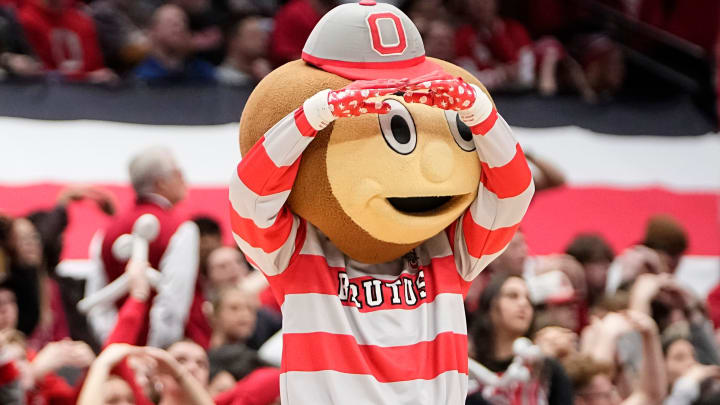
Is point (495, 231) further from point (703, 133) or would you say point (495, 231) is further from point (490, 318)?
point (703, 133)

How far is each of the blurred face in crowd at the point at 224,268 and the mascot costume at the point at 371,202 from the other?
2136mm

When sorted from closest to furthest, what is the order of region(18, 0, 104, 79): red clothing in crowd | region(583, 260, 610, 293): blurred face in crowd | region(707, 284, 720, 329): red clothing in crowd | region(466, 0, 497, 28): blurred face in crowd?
region(583, 260, 610, 293): blurred face in crowd < region(707, 284, 720, 329): red clothing in crowd < region(18, 0, 104, 79): red clothing in crowd < region(466, 0, 497, 28): blurred face in crowd

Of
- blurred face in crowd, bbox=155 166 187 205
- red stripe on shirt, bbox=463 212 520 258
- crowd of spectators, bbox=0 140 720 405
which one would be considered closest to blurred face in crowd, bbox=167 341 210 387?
crowd of spectators, bbox=0 140 720 405

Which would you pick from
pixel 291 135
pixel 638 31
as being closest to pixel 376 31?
pixel 291 135

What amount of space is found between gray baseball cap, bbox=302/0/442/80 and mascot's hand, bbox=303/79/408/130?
0.18 meters

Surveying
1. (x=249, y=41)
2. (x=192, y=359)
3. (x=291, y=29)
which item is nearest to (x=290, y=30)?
(x=291, y=29)

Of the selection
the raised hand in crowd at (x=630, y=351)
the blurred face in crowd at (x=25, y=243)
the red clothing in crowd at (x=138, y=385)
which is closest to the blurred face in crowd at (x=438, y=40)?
the raised hand in crowd at (x=630, y=351)

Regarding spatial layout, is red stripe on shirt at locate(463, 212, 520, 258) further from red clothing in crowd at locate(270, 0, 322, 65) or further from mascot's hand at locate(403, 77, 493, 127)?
red clothing in crowd at locate(270, 0, 322, 65)

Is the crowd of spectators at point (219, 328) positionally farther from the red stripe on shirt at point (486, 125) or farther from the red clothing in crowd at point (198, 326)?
the red stripe on shirt at point (486, 125)

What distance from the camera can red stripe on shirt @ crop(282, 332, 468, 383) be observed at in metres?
2.87

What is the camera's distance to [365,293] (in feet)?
9.69

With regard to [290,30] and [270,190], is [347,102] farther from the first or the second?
[290,30]

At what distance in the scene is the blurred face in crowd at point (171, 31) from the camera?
7.01m

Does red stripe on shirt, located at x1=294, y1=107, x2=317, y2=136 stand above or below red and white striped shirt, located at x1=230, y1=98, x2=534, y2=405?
above
